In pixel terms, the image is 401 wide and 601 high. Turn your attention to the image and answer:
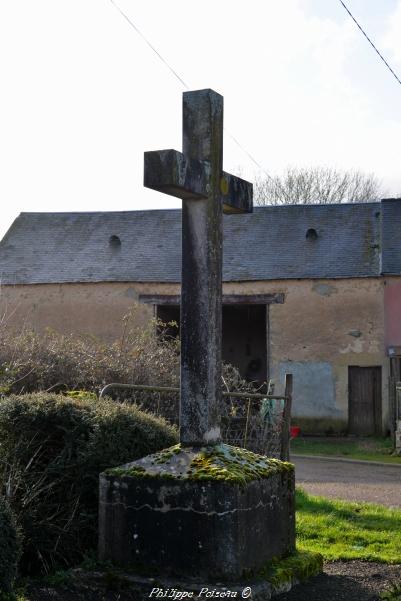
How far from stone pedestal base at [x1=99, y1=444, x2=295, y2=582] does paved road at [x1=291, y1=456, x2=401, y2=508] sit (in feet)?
19.5

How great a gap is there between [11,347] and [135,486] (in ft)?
28.2

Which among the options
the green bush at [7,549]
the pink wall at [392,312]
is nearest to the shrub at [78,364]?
the green bush at [7,549]

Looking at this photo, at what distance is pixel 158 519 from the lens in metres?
5.00

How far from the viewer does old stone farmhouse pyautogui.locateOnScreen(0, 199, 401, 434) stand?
23.5 meters

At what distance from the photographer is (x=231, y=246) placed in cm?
2569

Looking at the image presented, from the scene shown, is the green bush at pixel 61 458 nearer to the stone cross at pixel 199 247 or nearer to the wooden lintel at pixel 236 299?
the stone cross at pixel 199 247

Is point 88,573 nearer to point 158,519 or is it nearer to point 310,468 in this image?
point 158,519

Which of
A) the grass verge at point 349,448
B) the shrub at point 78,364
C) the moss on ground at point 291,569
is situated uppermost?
the shrub at point 78,364

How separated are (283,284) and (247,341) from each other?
244 inches

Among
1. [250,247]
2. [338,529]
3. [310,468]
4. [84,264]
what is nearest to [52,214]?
[84,264]

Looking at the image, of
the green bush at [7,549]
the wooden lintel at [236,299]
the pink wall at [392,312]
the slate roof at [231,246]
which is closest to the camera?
the green bush at [7,549]

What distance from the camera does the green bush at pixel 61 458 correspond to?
575 centimetres

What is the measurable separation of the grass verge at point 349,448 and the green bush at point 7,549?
1383 cm

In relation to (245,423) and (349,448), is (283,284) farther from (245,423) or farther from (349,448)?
(245,423)
